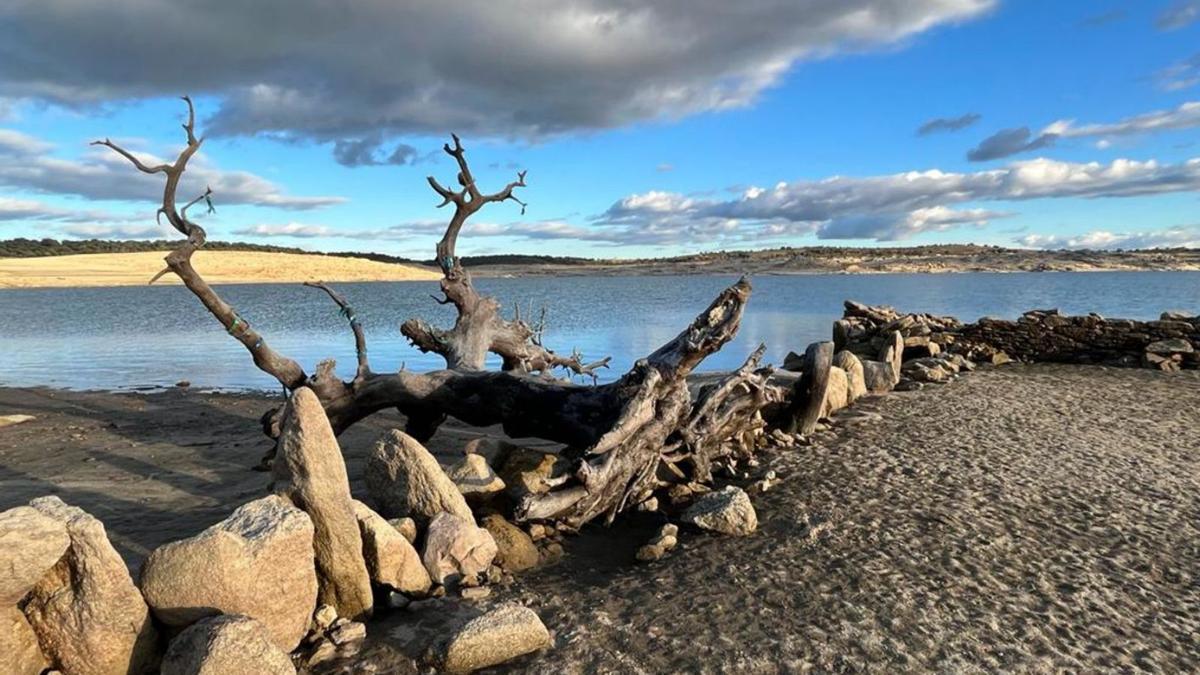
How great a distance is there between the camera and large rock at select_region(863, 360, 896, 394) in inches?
603

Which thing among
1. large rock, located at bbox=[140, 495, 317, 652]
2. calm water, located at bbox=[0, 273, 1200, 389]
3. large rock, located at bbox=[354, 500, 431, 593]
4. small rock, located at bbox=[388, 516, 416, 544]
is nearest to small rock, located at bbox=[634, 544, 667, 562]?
large rock, located at bbox=[354, 500, 431, 593]

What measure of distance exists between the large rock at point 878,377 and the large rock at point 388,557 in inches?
438

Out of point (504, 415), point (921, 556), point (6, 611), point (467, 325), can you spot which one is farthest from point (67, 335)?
point (921, 556)

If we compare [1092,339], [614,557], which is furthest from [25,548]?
[1092,339]

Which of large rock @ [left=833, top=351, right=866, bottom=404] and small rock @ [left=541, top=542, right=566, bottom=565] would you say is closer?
small rock @ [left=541, top=542, right=566, bottom=565]

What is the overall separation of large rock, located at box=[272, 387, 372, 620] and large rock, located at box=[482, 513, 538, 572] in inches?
54.7

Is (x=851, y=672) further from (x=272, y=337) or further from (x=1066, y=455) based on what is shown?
(x=272, y=337)

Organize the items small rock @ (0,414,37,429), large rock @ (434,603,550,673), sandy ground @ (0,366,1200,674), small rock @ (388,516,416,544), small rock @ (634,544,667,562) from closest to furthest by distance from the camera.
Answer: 1. large rock @ (434,603,550,673)
2. sandy ground @ (0,366,1200,674)
3. small rock @ (388,516,416,544)
4. small rock @ (634,544,667,562)
5. small rock @ (0,414,37,429)

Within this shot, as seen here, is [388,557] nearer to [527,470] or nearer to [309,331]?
[527,470]

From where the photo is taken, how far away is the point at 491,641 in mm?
5340

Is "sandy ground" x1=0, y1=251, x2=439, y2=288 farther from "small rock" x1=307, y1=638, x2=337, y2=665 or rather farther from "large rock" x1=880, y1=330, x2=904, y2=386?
"small rock" x1=307, y1=638, x2=337, y2=665

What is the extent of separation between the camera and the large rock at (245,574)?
5152mm

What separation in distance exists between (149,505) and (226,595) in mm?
4322

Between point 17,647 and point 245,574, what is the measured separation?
1.31 metres
